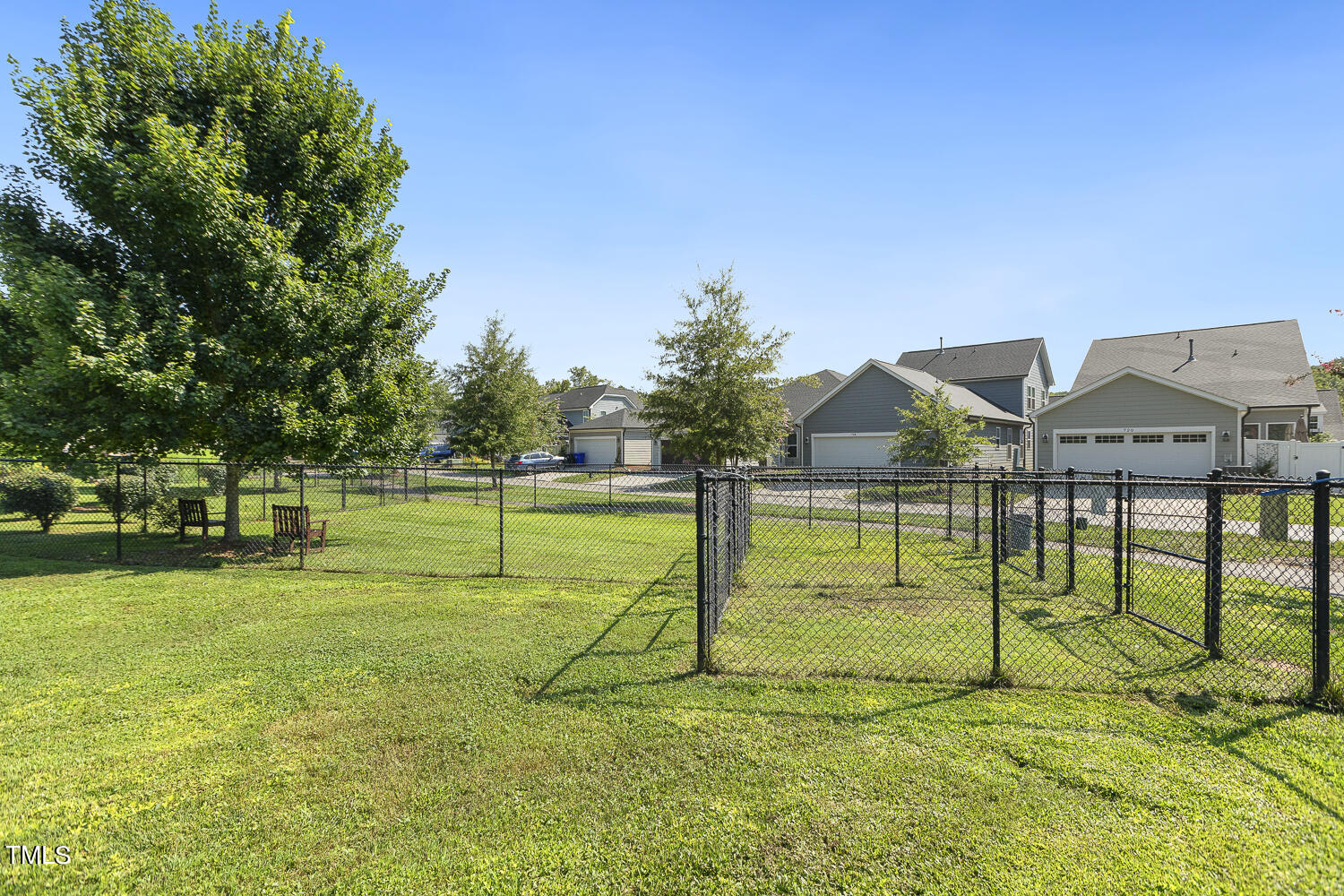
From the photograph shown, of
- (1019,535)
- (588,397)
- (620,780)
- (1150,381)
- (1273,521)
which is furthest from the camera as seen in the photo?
(588,397)

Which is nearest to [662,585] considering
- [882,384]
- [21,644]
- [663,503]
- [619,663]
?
[619,663]

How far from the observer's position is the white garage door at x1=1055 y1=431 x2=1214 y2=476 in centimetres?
2203

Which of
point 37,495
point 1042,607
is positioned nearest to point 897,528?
point 1042,607

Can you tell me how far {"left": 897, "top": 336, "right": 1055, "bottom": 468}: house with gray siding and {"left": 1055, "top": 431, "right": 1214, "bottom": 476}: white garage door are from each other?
6.72 meters

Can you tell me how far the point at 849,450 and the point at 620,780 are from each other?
26.4 m

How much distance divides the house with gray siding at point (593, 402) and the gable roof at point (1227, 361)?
3170 centimetres

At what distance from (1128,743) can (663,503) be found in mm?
15202

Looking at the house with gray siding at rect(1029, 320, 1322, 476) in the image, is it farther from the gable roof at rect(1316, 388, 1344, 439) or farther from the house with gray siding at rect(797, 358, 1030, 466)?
the gable roof at rect(1316, 388, 1344, 439)

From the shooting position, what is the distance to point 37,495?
12758 mm

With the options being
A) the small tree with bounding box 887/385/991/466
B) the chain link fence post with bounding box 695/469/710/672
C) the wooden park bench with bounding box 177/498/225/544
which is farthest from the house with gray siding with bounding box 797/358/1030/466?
the wooden park bench with bounding box 177/498/225/544

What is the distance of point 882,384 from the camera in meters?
27.2

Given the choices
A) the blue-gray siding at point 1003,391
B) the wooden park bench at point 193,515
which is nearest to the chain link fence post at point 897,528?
the wooden park bench at point 193,515

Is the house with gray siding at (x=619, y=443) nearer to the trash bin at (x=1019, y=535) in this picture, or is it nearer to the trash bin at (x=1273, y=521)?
the trash bin at (x=1019, y=535)

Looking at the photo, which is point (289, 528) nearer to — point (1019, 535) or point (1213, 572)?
point (1213, 572)
